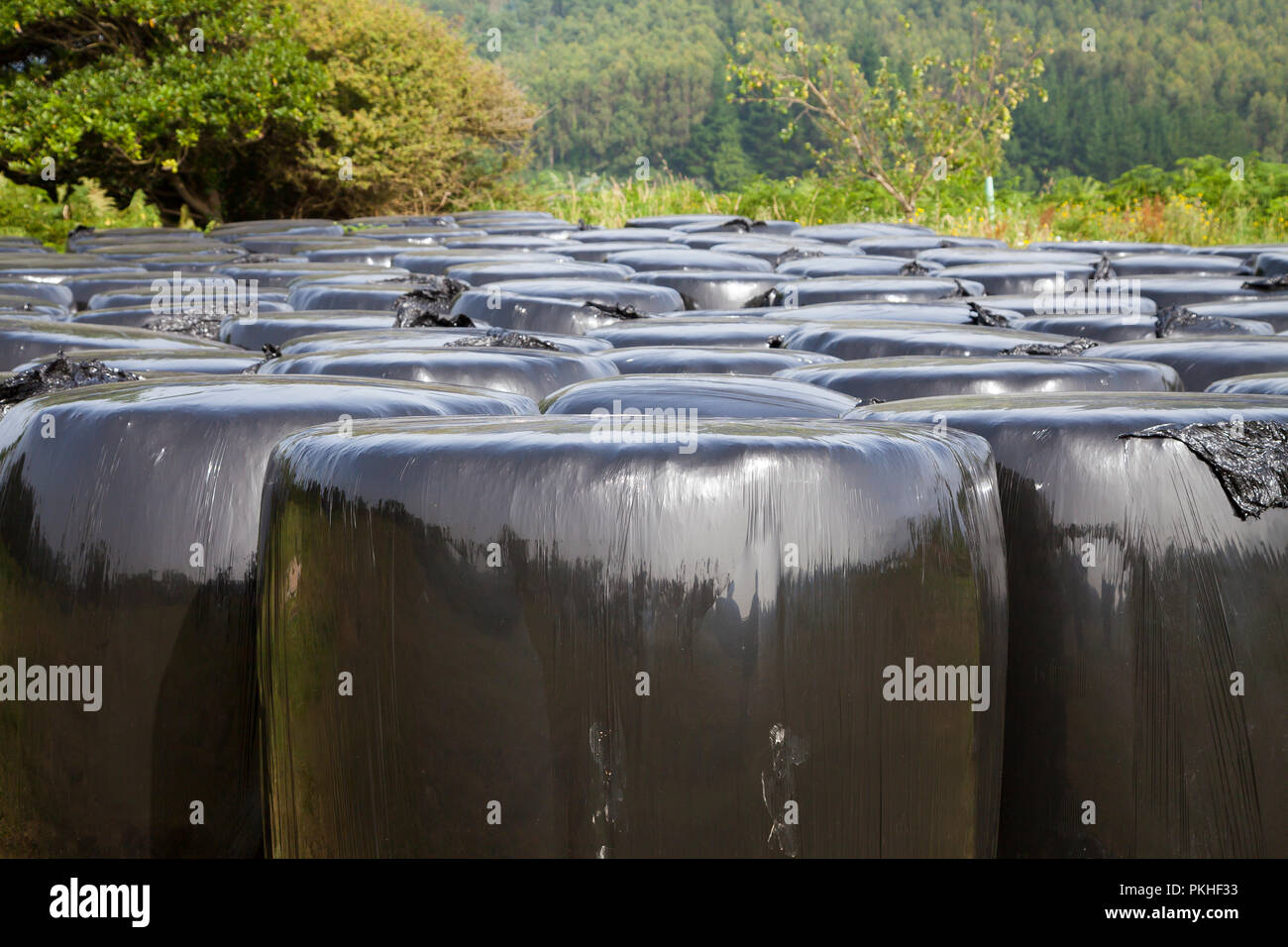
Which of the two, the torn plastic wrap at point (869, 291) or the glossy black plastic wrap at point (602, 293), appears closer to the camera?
the glossy black plastic wrap at point (602, 293)

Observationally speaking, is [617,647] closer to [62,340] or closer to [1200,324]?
[62,340]

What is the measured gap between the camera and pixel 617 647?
1.47 m

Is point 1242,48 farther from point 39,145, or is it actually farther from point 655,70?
point 39,145

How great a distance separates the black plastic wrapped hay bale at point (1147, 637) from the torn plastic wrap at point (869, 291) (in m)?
2.95

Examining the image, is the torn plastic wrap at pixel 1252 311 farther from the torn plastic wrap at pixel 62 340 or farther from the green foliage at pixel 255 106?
the green foliage at pixel 255 106

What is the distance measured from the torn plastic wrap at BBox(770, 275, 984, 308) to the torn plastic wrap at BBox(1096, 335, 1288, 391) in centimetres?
159

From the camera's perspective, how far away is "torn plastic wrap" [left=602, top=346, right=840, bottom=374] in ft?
9.93

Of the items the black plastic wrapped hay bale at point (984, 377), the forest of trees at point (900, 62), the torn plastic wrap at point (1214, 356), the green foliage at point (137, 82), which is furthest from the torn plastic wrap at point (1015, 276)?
the forest of trees at point (900, 62)

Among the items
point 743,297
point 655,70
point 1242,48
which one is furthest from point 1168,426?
point 655,70

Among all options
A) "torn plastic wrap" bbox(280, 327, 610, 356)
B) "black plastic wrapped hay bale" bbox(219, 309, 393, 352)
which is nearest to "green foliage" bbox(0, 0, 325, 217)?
"black plastic wrapped hay bale" bbox(219, 309, 393, 352)

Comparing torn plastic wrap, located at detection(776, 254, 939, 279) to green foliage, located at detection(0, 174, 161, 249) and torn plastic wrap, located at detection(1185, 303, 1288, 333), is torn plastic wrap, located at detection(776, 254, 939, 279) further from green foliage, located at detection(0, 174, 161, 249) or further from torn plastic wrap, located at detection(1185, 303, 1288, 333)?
green foliage, located at detection(0, 174, 161, 249)

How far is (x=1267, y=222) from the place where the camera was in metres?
17.3

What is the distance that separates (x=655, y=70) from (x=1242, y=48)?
28.8 meters

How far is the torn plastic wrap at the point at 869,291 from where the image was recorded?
4875mm
